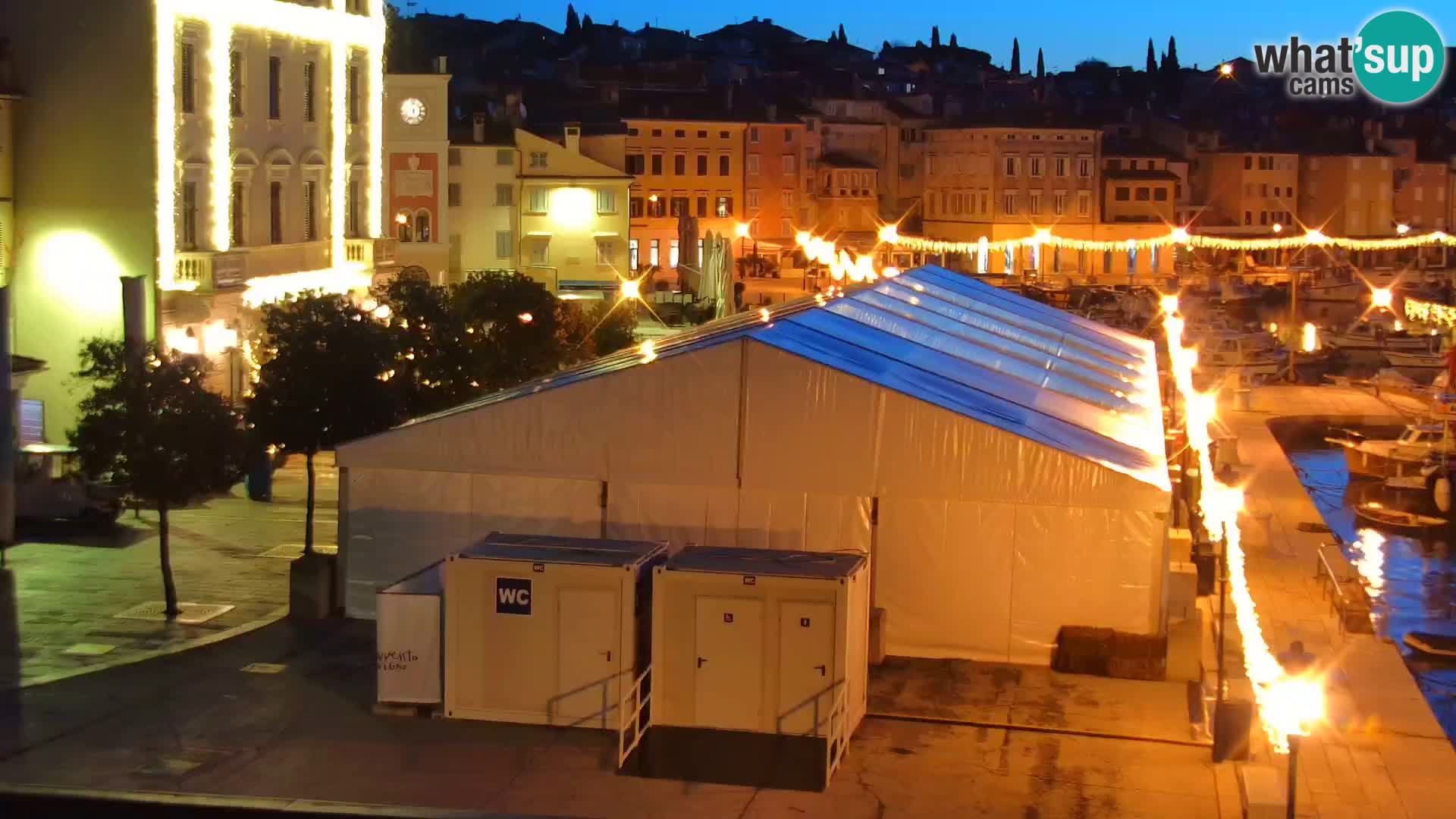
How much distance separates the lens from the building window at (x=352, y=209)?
40.7 metres

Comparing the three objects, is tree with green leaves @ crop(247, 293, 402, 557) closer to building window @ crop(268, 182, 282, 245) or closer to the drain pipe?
the drain pipe

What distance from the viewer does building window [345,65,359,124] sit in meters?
40.4

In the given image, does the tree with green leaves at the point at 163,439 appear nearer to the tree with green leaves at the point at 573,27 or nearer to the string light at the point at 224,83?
the string light at the point at 224,83

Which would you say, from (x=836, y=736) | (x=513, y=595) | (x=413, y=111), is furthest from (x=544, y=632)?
(x=413, y=111)

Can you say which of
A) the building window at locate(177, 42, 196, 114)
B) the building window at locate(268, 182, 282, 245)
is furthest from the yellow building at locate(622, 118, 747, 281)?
the building window at locate(177, 42, 196, 114)

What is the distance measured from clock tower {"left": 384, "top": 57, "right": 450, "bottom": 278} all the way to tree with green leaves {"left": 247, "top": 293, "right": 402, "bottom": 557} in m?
34.7

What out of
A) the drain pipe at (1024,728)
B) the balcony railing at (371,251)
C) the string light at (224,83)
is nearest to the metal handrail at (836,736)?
the drain pipe at (1024,728)

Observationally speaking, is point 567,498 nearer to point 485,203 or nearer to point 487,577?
point 487,577

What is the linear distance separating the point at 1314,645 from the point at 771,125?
240 ft

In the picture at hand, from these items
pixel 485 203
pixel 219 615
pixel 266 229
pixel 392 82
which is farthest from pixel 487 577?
pixel 485 203

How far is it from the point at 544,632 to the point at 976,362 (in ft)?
28.3

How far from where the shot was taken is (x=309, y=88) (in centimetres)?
3841

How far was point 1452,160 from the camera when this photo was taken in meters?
124

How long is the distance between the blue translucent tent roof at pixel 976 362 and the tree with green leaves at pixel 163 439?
2.51 meters
